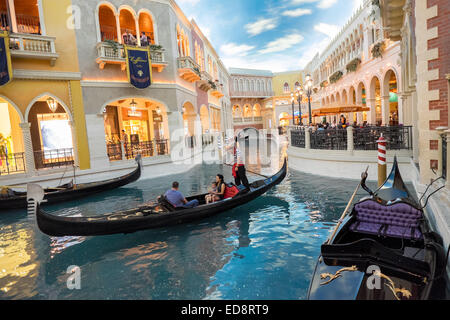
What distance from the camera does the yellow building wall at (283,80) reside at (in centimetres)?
3662

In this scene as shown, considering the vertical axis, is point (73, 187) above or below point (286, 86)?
below

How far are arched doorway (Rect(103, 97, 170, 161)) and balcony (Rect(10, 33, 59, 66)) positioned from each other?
241 centimetres

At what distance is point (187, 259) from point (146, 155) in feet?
28.2

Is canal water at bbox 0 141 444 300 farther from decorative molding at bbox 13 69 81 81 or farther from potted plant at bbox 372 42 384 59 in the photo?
potted plant at bbox 372 42 384 59

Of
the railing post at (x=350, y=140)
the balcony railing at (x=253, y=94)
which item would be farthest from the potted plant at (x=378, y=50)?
the balcony railing at (x=253, y=94)

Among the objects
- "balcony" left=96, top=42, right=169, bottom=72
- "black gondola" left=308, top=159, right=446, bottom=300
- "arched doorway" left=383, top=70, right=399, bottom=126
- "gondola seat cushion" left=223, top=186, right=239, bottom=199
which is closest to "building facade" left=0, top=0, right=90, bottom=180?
"balcony" left=96, top=42, right=169, bottom=72

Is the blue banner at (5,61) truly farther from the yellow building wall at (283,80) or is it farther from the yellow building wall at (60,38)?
the yellow building wall at (283,80)

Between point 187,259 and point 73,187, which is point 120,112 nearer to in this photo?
point 73,187

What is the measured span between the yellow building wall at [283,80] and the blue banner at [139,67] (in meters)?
27.4

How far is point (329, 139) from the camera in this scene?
383 inches

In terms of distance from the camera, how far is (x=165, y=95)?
12117 mm

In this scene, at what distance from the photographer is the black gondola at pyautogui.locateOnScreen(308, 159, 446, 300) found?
2.45 metres

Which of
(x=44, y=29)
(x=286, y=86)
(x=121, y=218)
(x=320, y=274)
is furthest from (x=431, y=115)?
(x=286, y=86)

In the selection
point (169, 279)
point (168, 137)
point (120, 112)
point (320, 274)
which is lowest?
point (169, 279)
